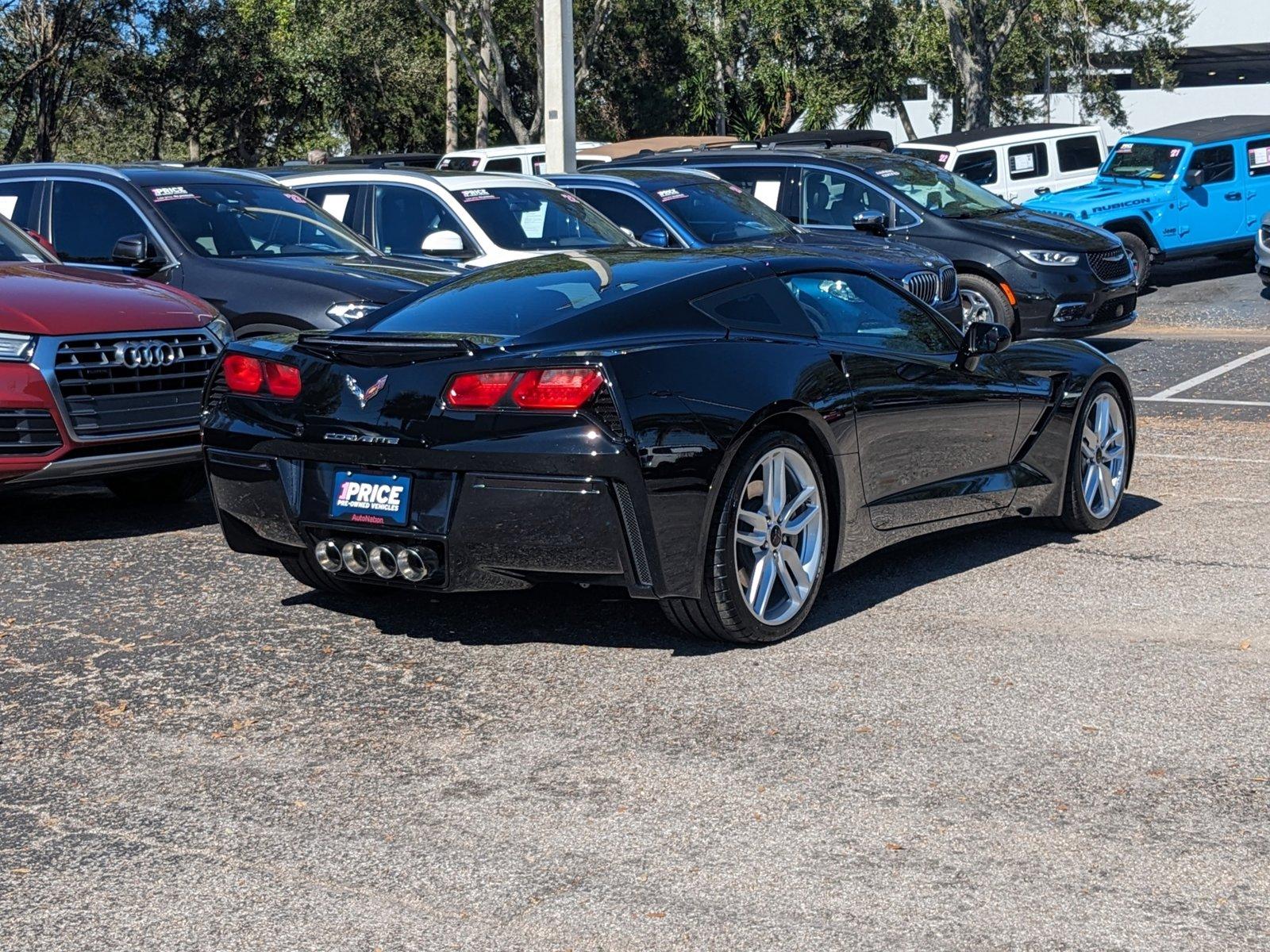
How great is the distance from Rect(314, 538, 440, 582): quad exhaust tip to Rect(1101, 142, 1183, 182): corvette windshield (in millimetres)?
16760

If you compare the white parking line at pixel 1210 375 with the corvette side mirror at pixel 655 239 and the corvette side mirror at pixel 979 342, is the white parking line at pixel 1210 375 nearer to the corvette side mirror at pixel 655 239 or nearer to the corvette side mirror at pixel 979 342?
the corvette side mirror at pixel 655 239

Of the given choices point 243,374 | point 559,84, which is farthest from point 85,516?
point 559,84

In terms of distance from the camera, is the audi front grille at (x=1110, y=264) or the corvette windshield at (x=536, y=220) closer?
the corvette windshield at (x=536, y=220)

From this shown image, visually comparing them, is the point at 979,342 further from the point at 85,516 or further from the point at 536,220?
the point at 536,220

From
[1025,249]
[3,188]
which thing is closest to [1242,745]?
[3,188]

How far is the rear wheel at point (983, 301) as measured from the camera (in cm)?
1474

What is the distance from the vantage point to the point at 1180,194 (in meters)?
20.3

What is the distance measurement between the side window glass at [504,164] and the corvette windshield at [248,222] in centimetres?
1543

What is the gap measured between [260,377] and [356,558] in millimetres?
807

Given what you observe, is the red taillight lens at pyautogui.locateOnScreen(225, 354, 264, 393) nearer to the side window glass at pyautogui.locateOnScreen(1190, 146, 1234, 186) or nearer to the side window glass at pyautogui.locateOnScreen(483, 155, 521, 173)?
the side window glass at pyautogui.locateOnScreen(1190, 146, 1234, 186)

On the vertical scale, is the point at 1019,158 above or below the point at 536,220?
above

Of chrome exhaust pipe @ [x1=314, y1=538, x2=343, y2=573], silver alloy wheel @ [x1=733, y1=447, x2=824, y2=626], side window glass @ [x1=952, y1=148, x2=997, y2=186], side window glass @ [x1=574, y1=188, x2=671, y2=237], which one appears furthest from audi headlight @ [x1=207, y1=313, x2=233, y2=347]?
side window glass @ [x1=952, y1=148, x2=997, y2=186]

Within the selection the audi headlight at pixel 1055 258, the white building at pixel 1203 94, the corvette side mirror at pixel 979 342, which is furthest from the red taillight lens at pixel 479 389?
the white building at pixel 1203 94

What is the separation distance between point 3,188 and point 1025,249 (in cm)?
831
